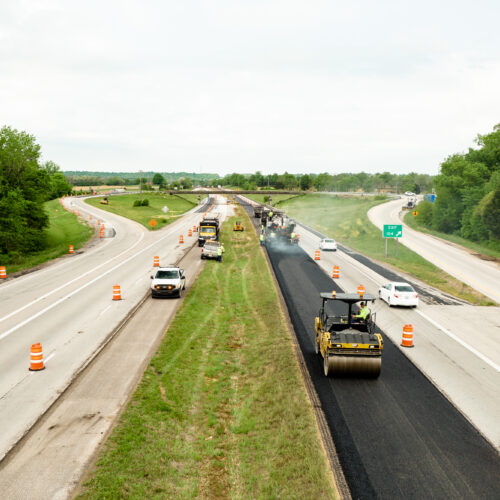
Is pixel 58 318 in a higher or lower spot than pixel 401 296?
lower

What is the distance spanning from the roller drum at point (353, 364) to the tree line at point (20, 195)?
3933 centimetres

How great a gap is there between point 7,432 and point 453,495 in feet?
36.3

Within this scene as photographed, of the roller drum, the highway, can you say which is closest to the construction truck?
the highway

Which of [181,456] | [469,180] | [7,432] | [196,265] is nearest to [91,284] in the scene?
[196,265]

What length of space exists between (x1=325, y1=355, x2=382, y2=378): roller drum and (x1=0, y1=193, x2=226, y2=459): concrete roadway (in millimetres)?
9045

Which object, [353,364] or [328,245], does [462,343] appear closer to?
[353,364]

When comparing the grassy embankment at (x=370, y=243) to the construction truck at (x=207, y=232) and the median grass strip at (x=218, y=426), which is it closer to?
the construction truck at (x=207, y=232)

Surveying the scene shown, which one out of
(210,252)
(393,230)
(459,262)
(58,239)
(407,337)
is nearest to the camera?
(407,337)

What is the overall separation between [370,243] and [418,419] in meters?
47.2

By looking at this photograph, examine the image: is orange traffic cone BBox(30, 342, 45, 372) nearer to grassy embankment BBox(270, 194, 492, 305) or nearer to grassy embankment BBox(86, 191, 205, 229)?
grassy embankment BBox(270, 194, 492, 305)

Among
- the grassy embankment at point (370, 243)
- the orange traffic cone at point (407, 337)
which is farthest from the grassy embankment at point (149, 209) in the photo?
the orange traffic cone at point (407, 337)

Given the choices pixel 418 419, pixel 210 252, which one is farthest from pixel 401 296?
pixel 210 252

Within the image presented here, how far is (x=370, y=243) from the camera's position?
5762 centimetres

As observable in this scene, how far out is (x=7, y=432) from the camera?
11273mm
